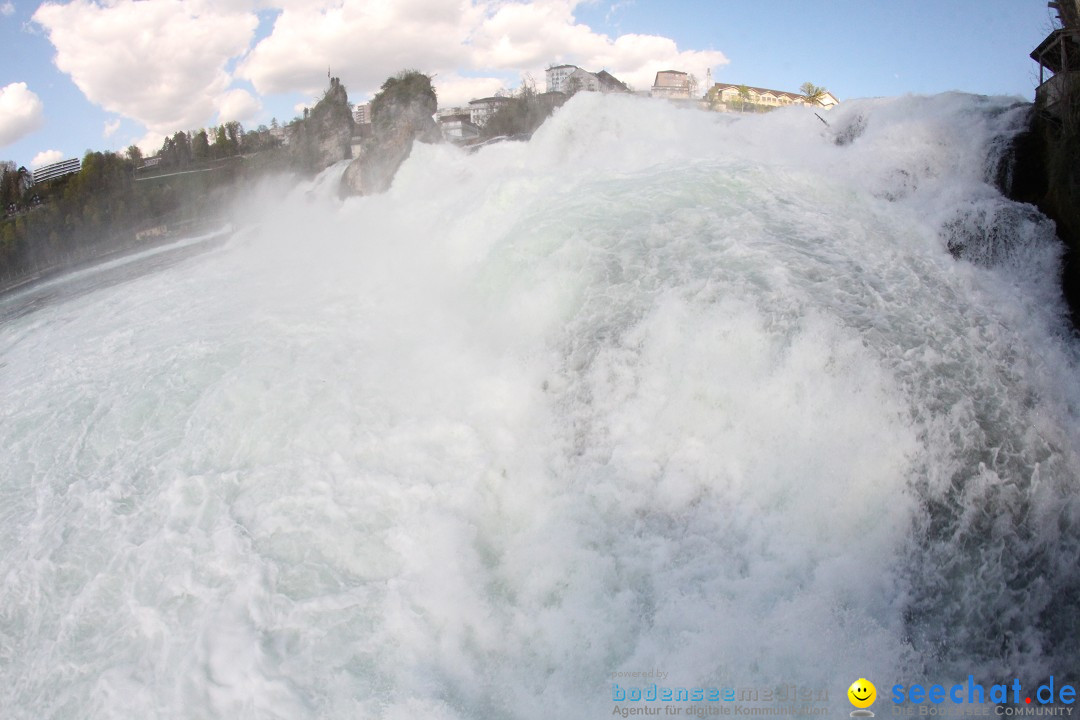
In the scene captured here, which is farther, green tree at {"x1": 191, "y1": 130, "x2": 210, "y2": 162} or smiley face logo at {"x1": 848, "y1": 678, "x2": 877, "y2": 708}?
green tree at {"x1": 191, "y1": 130, "x2": 210, "y2": 162}

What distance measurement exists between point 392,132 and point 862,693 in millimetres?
22353

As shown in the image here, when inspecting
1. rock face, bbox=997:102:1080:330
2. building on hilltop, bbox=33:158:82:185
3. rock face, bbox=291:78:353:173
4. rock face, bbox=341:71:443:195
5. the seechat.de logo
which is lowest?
the seechat.de logo

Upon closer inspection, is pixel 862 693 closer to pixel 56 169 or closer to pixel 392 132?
pixel 392 132

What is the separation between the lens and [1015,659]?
14.8 feet

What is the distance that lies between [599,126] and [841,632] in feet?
39.3

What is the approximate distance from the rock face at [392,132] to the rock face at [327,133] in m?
8.26

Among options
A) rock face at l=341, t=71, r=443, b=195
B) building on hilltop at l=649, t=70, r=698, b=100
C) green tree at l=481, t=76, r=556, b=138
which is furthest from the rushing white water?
building on hilltop at l=649, t=70, r=698, b=100

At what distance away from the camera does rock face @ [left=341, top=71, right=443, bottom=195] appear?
2164cm

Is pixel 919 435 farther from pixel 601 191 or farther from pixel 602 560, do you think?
pixel 601 191

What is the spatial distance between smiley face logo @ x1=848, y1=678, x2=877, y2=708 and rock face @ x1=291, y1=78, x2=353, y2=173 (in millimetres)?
32616

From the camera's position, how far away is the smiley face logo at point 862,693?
4.22 metres

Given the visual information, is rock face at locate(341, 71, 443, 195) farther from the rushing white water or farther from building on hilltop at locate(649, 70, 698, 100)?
building on hilltop at locate(649, 70, 698, 100)

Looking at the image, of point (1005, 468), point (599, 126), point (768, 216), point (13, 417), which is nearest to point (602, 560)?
point (1005, 468)

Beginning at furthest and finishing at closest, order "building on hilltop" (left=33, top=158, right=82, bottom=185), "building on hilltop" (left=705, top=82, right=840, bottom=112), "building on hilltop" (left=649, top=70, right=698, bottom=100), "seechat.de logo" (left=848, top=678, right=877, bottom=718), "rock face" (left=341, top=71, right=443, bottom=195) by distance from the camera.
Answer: "building on hilltop" (left=649, top=70, right=698, bottom=100) → "building on hilltop" (left=705, top=82, right=840, bottom=112) → "building on hilltop" (left=33, top=158, right=82, bottom=185) → "rock face" (left=341, top=71, right=443, bottom=195) → "seechat.de logo" (left=848, top=678, right=877, bottom=718)
